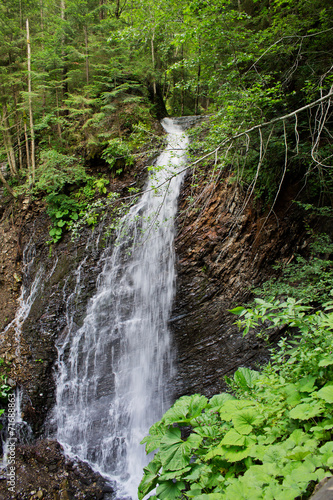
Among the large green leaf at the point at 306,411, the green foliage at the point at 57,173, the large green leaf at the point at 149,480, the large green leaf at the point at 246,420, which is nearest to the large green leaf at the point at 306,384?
the large green leaf at the point at 306,411

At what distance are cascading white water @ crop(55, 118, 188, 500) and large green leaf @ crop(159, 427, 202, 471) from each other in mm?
3745

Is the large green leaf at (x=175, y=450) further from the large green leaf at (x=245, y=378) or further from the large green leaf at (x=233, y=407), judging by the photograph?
the large green leaf at (x=245, y=378)

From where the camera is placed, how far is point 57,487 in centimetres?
497

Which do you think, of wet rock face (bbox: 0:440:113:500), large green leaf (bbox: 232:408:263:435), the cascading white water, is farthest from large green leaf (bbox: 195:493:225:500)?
wet rock face (bbox: 0:440:113:500)

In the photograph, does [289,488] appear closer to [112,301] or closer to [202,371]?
[202,371]

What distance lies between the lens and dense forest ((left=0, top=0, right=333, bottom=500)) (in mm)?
1580

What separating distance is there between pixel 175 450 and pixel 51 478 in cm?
522

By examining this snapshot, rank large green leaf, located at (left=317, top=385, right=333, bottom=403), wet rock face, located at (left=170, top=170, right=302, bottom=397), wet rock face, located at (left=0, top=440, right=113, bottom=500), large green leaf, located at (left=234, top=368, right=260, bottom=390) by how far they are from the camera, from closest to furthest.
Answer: large green leaf, located at (left=317, top=385, right=333, bottom=403), large green leaf, located at (left=234, top=368, right=260, bottom=390), wet rock face, located at (left=0, top=440, right=113, bottom=500), wet rock face, located at (left=170, top=170, right=302, bottom=397)

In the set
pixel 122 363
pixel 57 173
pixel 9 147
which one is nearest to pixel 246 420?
pixel 122 363

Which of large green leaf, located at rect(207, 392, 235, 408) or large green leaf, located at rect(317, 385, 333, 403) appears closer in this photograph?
large green leaf, located at rect(317, 385, 333, 403)

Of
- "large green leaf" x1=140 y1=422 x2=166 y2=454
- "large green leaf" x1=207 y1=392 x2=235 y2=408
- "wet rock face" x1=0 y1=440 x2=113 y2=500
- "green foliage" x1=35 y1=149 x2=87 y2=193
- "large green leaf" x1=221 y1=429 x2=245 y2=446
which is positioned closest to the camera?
"large green leaf" x1=221 y1=429 x2=245 y2=446

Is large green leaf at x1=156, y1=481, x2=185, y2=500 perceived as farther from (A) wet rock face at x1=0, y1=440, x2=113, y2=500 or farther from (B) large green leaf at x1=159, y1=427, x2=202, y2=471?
(A) wet rock face at x1=0, y1=440, x2=113, y2=500

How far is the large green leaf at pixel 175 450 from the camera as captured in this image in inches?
64.9

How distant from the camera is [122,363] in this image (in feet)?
19.4
